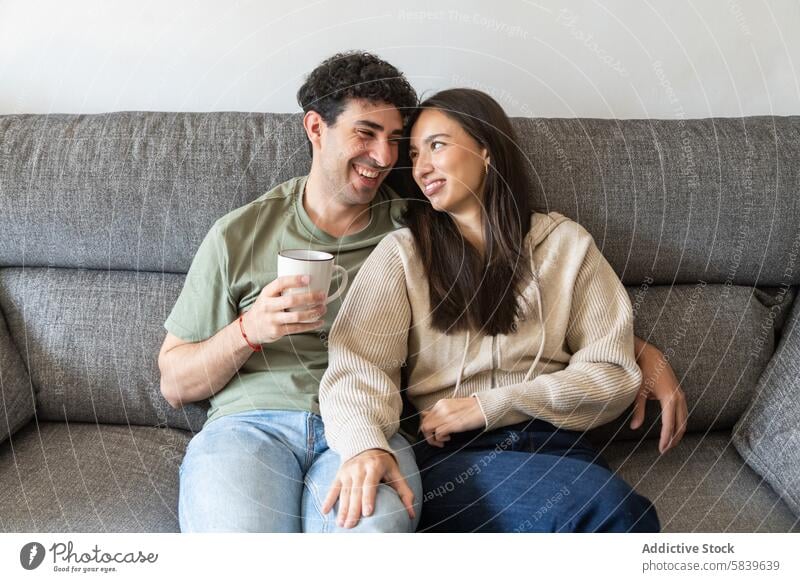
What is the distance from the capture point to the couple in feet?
2.99

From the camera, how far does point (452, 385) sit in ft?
3.23

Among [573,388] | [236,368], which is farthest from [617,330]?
[236,368]

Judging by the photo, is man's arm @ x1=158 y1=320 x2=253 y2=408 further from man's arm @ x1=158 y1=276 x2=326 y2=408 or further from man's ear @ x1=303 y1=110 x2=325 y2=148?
man's ear @ x1=303 y1=110 x2=325 y2=148

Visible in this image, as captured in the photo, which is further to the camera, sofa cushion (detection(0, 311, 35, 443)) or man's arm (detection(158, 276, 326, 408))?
sofa cushion (detection(0, 311, 35, 443))

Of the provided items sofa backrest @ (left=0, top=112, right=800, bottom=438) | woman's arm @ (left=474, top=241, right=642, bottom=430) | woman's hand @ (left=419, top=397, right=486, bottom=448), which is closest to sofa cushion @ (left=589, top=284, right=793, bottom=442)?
sofa backrest @ (left=0, top=112, right=800, bottom=438)

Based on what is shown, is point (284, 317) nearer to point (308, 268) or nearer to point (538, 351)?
point (308, 268)

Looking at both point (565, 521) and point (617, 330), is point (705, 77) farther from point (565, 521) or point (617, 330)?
point (565, 521)

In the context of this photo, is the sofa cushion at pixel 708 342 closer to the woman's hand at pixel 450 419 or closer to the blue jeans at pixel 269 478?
the woman's hand at pixel 450 419

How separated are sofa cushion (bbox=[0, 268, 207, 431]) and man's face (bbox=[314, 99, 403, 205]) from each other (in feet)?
1.00

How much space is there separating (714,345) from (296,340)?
613 millimetres

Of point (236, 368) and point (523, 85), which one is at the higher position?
point (523, 85)

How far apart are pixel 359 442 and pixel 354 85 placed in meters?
0.44
